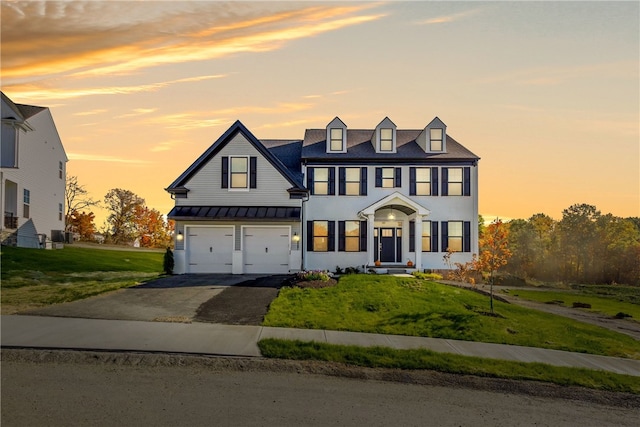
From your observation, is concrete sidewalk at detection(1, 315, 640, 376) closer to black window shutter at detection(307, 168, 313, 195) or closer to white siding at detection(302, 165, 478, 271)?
white siding at detection(302, 165, 478, 271)

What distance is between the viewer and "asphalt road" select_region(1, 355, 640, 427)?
7824 millimetres

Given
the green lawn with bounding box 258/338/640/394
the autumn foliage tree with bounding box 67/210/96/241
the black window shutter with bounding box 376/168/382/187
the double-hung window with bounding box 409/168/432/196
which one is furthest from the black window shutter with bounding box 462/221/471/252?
the autumn foliage tree with bounding box 67/210/96/241

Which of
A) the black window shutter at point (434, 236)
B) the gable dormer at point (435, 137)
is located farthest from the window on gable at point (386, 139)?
the black window shutter at point (434, 236)

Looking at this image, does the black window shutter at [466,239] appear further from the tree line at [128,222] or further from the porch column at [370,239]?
the tree line at [128,222]

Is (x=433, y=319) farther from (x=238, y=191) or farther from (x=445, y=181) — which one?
(x=445, y=181)

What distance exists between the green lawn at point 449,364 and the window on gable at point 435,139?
21.3 m

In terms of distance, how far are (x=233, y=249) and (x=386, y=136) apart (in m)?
11.7

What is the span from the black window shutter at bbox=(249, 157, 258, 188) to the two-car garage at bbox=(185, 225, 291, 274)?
2422 mm

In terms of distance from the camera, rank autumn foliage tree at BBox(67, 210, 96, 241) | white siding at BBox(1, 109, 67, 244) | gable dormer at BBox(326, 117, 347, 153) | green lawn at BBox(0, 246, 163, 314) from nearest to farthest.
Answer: green lawn at BBox(0, 246, 163, 314), gable dormer at BBox(326, 117, 347, 153), white siding at BBox(1, 109, 67, 244), autumn foliage tree at BBox(67, 210, 96, 241)

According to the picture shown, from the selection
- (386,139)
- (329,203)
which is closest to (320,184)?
(329,203)

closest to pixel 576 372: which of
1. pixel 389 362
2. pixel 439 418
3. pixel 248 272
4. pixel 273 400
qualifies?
pixel 389 362

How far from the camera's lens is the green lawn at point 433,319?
14.6 m

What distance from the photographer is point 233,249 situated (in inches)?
1095

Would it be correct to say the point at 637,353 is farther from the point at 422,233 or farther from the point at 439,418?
the point at 422,233
